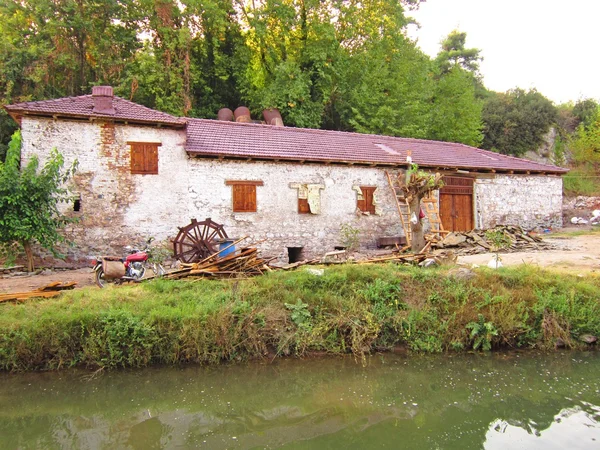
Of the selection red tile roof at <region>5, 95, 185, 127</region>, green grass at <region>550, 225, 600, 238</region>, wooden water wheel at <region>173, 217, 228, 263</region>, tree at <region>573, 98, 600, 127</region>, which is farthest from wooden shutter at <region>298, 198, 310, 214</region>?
tree at <region>573, 98, 600, 127</region>

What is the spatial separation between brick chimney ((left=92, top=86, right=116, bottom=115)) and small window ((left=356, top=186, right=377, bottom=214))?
7.92 m

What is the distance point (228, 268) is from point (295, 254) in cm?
480

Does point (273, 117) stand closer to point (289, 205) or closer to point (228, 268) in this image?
point (289, 205)

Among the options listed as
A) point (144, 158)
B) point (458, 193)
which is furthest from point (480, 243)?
point (144, 158)

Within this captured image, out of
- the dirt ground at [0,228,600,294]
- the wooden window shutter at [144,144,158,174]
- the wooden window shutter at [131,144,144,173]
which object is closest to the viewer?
the dirt ground at [0,228,600,294]

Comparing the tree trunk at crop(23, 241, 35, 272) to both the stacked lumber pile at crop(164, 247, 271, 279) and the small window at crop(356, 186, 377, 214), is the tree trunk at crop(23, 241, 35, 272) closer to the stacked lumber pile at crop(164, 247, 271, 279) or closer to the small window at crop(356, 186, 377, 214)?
the stacked lumber pile at crop(164, 247, 271, 279)

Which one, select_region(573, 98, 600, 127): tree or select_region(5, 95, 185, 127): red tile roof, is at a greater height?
select_region(573, 98, 600, 127): tree

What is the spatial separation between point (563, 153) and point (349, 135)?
1662cm

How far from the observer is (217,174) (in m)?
12.3

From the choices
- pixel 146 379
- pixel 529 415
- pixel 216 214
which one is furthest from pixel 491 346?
pixel 216 214

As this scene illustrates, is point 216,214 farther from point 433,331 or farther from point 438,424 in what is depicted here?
point 438,424

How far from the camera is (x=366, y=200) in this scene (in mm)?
13906

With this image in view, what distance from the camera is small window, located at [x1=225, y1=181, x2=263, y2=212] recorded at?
486 inches

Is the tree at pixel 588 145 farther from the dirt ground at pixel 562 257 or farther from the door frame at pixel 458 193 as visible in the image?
the door frame at pixel 458 193
